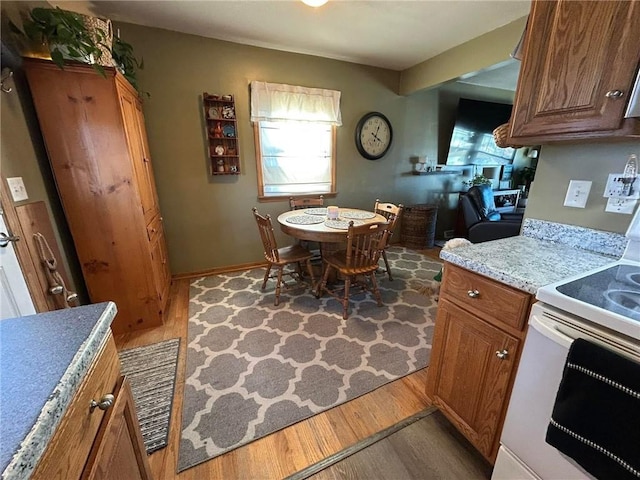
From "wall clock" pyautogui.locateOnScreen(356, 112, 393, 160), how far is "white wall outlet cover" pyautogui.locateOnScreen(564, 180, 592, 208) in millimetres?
2683

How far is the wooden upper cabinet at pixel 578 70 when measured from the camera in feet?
2.96

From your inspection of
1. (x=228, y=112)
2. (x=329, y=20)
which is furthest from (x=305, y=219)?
(x=329, y=20)

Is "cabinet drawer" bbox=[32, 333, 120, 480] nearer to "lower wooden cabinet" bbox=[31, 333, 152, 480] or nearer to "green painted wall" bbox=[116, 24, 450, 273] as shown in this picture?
"lower wooden cabinet" bbox=[31, 333, 152, 480]

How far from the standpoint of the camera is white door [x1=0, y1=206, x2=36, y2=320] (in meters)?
1.18

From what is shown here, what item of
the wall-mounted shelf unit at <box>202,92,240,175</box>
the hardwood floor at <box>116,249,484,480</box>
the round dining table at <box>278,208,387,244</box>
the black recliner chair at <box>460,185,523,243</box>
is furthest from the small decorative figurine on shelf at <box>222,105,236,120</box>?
the black recliner chair at <box>460,185,523,243</box>

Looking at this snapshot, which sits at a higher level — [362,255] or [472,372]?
[362,255]

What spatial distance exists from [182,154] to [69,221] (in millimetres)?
1307

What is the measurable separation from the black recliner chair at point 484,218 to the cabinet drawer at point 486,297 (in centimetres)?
233

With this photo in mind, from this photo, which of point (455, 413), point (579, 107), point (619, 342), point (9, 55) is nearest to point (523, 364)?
point (619, 342)

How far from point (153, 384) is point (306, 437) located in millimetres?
1025

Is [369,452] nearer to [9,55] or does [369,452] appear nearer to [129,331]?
[129,331]

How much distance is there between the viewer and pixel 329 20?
242cm

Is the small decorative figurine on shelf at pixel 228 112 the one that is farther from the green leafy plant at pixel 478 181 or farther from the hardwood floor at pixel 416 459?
the green leafy plant at pixel 478 181

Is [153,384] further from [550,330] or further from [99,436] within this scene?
[550,330]
